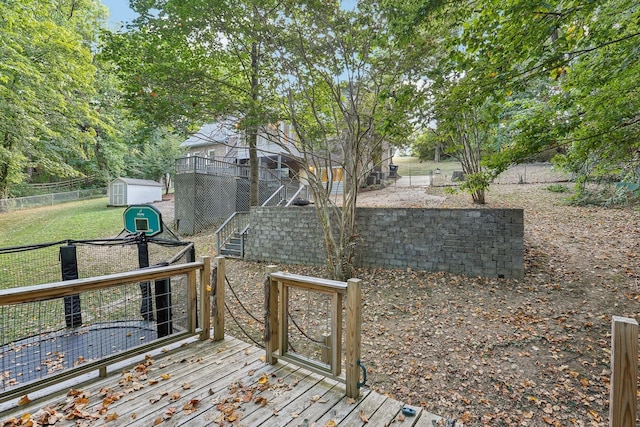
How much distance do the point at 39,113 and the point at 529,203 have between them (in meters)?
17.7

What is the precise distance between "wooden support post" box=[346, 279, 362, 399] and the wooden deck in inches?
4.9

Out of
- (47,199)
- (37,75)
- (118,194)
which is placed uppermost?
(37,75)

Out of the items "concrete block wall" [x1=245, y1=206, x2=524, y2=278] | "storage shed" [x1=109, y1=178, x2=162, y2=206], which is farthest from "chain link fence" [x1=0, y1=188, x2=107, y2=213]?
"concrete block wall" [x1=245, y1=206, x2=524, y2=278]

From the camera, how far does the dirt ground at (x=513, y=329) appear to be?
10.1ft

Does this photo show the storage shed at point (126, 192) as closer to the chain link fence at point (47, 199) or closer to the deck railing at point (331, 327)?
the chain link fence at point (47, 199)

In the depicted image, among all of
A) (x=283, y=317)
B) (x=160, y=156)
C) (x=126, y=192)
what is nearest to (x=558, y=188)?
(x=283, y=317)

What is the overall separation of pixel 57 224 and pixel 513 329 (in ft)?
53.8

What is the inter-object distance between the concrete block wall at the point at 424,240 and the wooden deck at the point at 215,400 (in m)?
4.44

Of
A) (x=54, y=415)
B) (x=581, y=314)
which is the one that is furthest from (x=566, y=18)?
(x=54, y=415)

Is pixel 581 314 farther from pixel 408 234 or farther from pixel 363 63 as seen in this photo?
pixel 363 63

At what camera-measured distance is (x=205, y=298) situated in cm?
340

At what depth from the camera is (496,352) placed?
12.6 feet

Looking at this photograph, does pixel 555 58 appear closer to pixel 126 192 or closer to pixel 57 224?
pixel 57 224

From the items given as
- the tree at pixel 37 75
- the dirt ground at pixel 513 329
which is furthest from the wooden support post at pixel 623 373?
the tree at pixel 37 75
